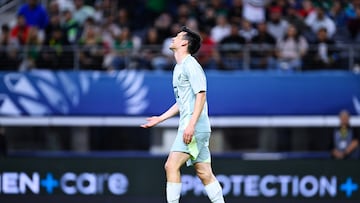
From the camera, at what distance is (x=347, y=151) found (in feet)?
53.1

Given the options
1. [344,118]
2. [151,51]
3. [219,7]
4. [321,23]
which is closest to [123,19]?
[151,51]

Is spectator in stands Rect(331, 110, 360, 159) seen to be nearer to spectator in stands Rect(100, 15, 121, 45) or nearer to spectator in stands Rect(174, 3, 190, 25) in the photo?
spectator in stands Rect(174, 3, 190, 25)

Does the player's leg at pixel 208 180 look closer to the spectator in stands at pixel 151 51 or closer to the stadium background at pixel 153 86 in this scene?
the stadium background at pixel 153 86

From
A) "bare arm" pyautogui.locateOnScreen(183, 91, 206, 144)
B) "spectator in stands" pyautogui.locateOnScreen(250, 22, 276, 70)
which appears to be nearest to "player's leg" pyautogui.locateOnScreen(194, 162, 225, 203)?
"bare arm" pyautogui.locateOnScreen(183, 91, 206, 144)

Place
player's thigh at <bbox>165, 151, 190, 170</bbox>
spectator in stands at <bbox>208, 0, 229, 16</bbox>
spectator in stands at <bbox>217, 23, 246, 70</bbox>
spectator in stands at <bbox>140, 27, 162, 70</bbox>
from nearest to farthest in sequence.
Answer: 1. player's thigh at <bbox>165, 151, 190, 170</bbox>
2. spectator in stands at <bbox>217, 23, 246, 70</bbox>
3. spectator in stands at <bbox>140, 27, 162, 70</bbox>
4. spectator in stands at <bbox>208, 0, 229, 16</bbox>

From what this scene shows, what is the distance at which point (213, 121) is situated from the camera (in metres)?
17.6

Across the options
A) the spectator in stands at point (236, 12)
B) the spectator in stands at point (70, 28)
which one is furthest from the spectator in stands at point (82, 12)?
the spectator in stands at point (236, 12)

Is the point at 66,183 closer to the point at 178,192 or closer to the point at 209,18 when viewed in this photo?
the point at 178,192

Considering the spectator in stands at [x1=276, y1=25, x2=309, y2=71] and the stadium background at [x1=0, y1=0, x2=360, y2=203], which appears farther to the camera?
the stadium background at [x1=0, y1=0, x2=360, y2=203]

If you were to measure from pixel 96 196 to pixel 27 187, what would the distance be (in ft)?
3.18

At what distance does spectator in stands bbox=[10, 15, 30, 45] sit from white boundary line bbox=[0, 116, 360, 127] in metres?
1.49

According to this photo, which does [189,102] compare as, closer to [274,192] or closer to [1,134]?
[274,192]

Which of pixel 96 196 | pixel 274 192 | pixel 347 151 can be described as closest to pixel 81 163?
pixel 96 196

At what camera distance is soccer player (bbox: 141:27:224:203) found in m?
9.70
